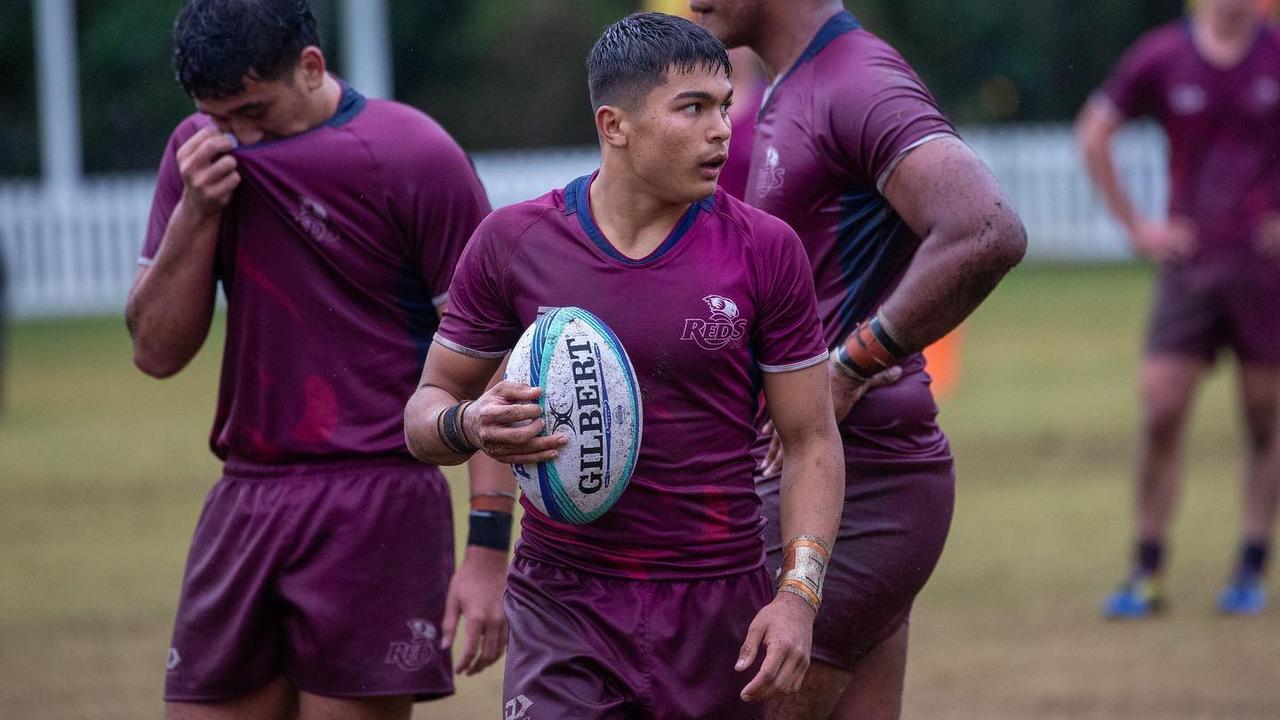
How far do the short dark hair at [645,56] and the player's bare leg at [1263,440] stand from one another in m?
5.63

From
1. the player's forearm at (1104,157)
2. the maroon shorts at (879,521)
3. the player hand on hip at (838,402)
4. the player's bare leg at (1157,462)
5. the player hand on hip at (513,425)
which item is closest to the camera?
the player hand on hip at (513,425)

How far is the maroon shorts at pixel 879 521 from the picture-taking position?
423cm

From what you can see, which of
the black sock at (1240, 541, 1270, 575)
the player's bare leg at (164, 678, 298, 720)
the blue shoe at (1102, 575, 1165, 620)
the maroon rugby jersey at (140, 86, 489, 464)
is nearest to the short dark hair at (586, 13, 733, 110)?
the maroon rugby jersey at (140, 86, 489, 464)

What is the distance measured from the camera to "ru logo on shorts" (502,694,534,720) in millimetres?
3611

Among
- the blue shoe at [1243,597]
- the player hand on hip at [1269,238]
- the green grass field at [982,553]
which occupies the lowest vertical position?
the green grass field at [982,553]

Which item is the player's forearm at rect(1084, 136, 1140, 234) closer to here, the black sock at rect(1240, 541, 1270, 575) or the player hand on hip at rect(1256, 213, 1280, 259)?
the player hand on hip at rect(1256, 213, 1280, 259)

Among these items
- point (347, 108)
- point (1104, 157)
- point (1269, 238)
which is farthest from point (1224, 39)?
point (347, 108)

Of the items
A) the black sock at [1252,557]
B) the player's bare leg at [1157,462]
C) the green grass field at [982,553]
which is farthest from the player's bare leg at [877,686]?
the black sock at [1252,557]

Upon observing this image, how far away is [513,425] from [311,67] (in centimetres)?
149

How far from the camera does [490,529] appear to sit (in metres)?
4.47

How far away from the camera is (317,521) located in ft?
14.6

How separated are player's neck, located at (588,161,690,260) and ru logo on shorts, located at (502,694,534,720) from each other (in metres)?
0.96

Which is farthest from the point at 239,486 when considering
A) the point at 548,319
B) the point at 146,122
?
the point at 146,122

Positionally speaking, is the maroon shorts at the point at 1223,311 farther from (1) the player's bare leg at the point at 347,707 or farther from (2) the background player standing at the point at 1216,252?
(1) the player's bare leg at the point at 347,707
